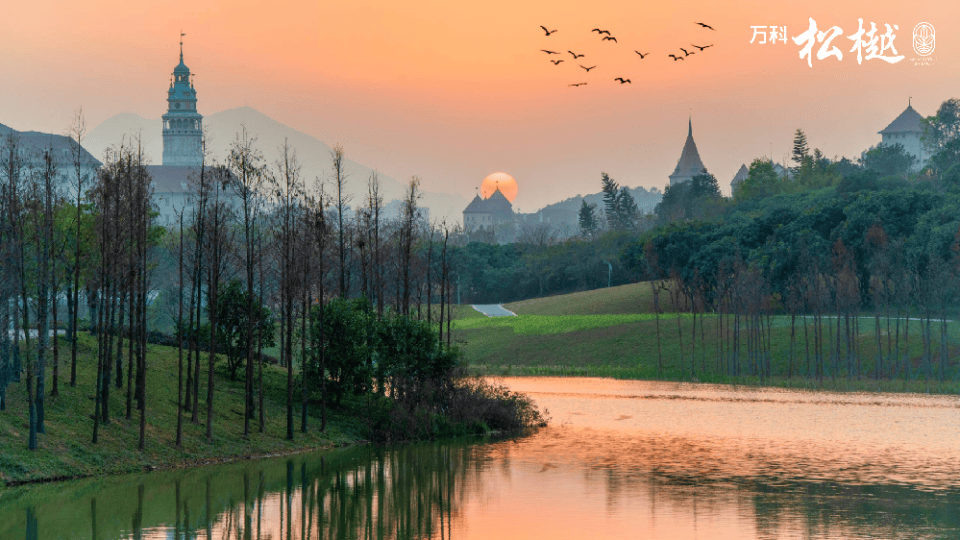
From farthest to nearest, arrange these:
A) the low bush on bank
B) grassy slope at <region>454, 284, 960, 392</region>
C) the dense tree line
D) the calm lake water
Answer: grassy slope at <region>454, 284, 960, 392</region> → the dense tree line → the low bush on bank → the calm lake water

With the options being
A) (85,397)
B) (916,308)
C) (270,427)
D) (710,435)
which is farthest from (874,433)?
(916,308)

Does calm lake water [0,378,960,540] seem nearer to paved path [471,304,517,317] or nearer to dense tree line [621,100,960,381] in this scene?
dense tree line [621,100,960,381]

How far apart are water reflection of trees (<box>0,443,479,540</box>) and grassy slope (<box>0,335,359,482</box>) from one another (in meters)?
1.31

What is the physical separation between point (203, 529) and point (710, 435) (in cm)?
2475

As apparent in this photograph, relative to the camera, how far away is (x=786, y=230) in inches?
3775

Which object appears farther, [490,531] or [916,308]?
[916,308]

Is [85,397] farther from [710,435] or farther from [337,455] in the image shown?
[710,435]

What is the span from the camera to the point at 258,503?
29641 mm

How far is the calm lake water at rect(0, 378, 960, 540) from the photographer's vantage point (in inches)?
1030

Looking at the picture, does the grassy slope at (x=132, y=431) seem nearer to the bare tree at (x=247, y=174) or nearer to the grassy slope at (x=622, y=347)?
the bare tree at (x=247, y=174)

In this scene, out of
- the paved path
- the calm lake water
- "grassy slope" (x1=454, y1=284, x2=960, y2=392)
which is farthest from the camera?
the paved path

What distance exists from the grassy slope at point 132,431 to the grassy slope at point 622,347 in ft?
79.4

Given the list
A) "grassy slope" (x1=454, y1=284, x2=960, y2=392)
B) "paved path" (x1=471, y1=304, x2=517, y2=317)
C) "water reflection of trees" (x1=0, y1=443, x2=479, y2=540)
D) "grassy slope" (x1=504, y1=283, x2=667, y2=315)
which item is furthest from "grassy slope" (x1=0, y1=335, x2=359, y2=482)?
"paved path" (x1=471, y1=304, x2=517, y2=317)

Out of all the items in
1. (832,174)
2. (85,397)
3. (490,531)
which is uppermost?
(832,174)
